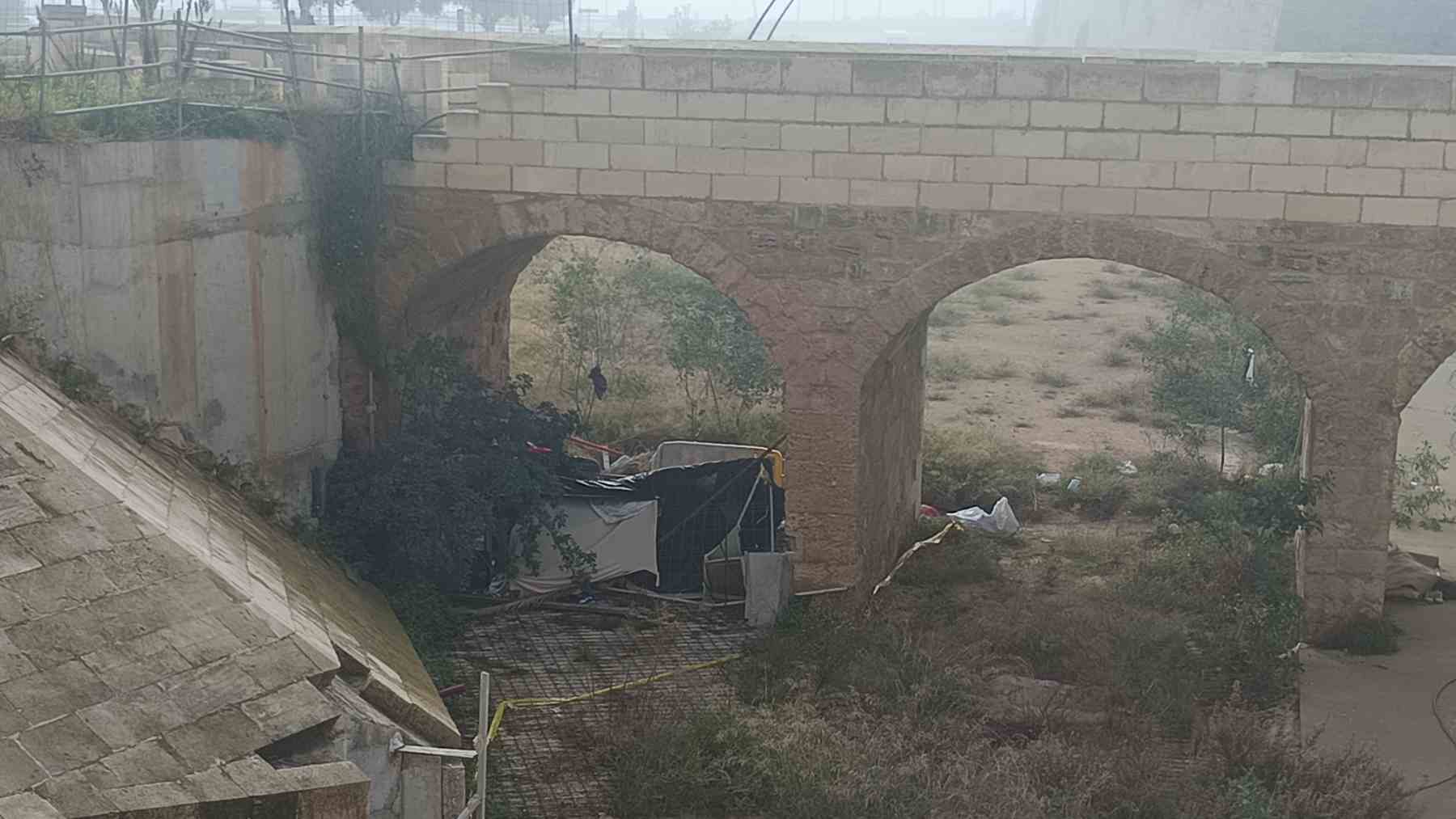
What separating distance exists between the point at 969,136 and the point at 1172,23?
167ft

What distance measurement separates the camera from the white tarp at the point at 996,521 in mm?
15281

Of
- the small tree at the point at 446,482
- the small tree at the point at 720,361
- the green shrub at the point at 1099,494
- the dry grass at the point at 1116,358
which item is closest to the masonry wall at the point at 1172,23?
the dry grass at the point at 1116,358

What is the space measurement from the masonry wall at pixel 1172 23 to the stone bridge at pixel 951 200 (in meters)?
19.1

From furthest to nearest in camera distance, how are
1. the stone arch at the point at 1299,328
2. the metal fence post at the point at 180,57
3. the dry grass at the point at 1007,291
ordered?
the dry grass at the point at 1007,291, the stone arch at the point at 1299,328, the metal fence post at the point at 180,57

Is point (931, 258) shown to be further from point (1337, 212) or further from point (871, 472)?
point (1337, 212)

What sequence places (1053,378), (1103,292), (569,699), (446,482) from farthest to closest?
(1103,292) → (1053,378) → (446,482) → (569,699)

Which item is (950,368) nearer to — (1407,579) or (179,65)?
(1407,579)

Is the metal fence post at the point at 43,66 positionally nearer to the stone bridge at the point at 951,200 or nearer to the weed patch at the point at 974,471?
the stone bridge at the point at 951,200

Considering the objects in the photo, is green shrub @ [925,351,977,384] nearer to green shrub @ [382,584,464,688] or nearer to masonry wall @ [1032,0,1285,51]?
masonry wall @ [1032,0,1285,51]

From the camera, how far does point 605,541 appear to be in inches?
520

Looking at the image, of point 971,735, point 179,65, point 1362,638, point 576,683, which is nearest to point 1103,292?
point 1362,638

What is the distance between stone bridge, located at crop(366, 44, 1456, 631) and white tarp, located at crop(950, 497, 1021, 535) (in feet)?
7.85

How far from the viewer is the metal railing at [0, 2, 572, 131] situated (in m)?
10.7

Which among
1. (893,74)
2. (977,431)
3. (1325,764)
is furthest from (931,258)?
(977,431)
